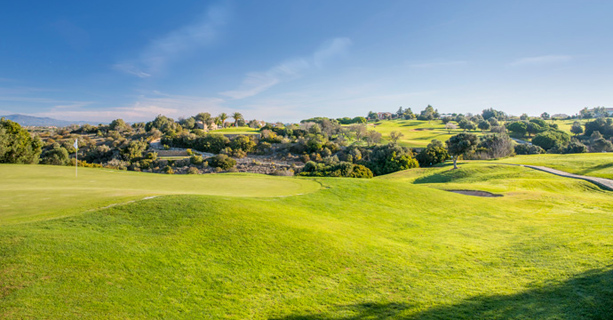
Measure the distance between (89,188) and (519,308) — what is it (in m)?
14.4

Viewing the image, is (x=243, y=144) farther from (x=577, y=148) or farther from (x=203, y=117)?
(x=577, y=148)

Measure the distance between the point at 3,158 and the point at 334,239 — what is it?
29.9m

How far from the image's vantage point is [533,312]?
5.02m

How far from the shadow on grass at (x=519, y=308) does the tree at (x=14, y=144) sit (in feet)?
98.4

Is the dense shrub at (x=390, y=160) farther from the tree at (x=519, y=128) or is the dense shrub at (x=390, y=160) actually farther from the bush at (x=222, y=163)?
the tree at (x=519, y=128)

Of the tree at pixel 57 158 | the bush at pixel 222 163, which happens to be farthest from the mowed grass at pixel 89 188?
the bush at pixel 222 163

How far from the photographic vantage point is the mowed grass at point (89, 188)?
8078 millimetres

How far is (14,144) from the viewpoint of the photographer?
78.0 ft

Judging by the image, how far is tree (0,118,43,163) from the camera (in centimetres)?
2267

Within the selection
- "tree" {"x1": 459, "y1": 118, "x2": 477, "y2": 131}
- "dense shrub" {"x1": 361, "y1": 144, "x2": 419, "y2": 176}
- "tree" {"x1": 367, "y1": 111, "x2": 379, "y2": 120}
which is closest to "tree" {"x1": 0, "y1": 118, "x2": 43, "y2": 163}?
"dense shrub" {"x1": 361, "y1": 144, "x2": 419, "y2": 176}

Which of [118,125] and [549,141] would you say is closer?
[549,141]

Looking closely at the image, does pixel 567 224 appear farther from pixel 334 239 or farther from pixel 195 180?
pixel 195 180

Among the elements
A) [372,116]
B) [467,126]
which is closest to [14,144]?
[467,126]

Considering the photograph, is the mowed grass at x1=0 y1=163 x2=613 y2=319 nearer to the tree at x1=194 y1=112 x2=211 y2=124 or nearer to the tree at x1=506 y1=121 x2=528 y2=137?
the tree at x1=194 y1=112 x2=211 y2=124
